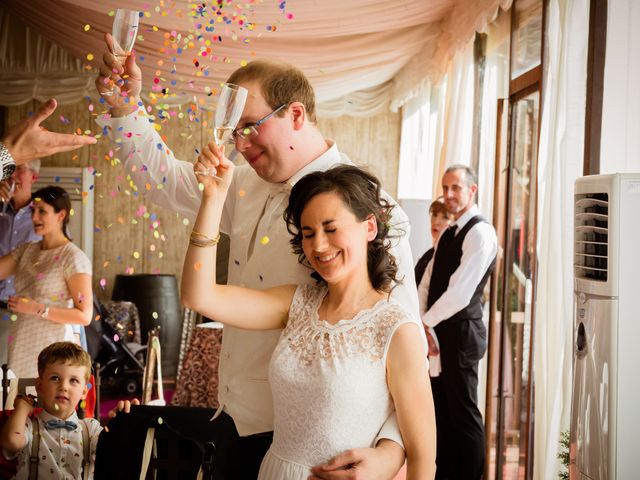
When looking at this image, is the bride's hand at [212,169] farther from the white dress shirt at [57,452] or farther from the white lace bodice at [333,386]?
the white dress shirt at [57,452]

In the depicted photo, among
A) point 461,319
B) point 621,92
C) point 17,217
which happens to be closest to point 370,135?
point 17,217

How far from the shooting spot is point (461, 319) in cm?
453

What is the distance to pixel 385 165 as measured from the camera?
908cm

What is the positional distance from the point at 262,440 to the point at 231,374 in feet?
0.59

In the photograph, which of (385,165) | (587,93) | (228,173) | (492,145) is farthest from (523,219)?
(385,165)

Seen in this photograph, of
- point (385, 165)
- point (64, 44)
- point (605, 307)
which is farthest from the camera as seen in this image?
point (385, 165)

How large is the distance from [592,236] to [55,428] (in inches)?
80.4

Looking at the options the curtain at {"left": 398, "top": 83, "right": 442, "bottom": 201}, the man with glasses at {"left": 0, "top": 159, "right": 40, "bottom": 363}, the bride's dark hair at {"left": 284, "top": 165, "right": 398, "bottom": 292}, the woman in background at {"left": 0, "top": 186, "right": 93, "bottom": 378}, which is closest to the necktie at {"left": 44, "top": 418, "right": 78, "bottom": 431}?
the woman in background at {"left": 0, "top": 186, "right": 93, "bottom": 378}

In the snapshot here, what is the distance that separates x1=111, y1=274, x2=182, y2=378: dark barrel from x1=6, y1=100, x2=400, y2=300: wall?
0.35m

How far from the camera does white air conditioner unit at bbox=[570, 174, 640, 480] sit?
7.35 feet

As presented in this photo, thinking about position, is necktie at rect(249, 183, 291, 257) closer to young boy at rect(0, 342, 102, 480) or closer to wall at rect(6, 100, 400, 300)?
young boy at rect(0, 342, 102, 480)

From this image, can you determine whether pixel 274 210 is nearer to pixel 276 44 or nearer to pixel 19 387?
pixel 19 387

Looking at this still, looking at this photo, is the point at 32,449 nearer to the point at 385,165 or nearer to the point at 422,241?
the point at 422,241

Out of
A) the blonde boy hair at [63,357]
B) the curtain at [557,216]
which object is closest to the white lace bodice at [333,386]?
the blonde boy hair at [63,357]
